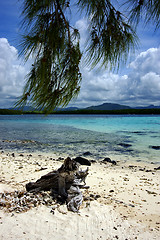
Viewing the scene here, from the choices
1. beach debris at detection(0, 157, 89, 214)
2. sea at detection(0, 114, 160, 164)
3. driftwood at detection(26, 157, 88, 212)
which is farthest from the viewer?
sea at detection(0, 114, 160, 164)

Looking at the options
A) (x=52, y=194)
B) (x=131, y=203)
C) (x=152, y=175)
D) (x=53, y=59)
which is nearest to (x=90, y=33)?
(x=53, y=59)

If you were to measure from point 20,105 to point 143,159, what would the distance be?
40.1ft

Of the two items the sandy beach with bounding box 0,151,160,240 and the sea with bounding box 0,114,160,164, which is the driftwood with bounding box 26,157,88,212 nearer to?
Answer: the sandy beach with bounding box 0,151,160,240

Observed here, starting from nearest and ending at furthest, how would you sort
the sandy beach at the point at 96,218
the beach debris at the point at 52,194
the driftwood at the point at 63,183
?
the sandy beach at the point at 96,218 → the beach debris at the point at 52,194 → the driftwood at the point at 63,183

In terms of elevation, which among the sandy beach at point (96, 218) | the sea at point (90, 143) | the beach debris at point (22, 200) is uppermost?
the beach debris at point (22, 200)

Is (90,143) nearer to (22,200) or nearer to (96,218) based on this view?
(22,200)

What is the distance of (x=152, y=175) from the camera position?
9352 mm

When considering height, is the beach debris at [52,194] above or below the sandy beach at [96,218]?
above

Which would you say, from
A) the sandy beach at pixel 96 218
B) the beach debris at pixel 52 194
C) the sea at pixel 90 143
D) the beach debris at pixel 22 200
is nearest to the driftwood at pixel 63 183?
the beach debris at pixel 52 194

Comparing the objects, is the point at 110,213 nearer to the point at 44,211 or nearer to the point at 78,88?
the point at 44,211

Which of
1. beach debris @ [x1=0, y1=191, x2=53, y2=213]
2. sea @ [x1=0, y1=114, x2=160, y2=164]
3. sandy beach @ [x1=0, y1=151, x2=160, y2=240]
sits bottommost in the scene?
sea @ [x1=0, y1=114, x2=160, y2=164]

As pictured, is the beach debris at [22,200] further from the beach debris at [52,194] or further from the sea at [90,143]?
the sea at [90,143]

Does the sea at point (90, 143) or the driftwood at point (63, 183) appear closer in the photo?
the driftwood at point (63, 183)

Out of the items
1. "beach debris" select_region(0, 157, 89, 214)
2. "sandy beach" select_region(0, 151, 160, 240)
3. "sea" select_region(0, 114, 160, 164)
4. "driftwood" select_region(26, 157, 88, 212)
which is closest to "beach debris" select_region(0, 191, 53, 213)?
"beach debris" select_region(0, 157, 89, 214)
